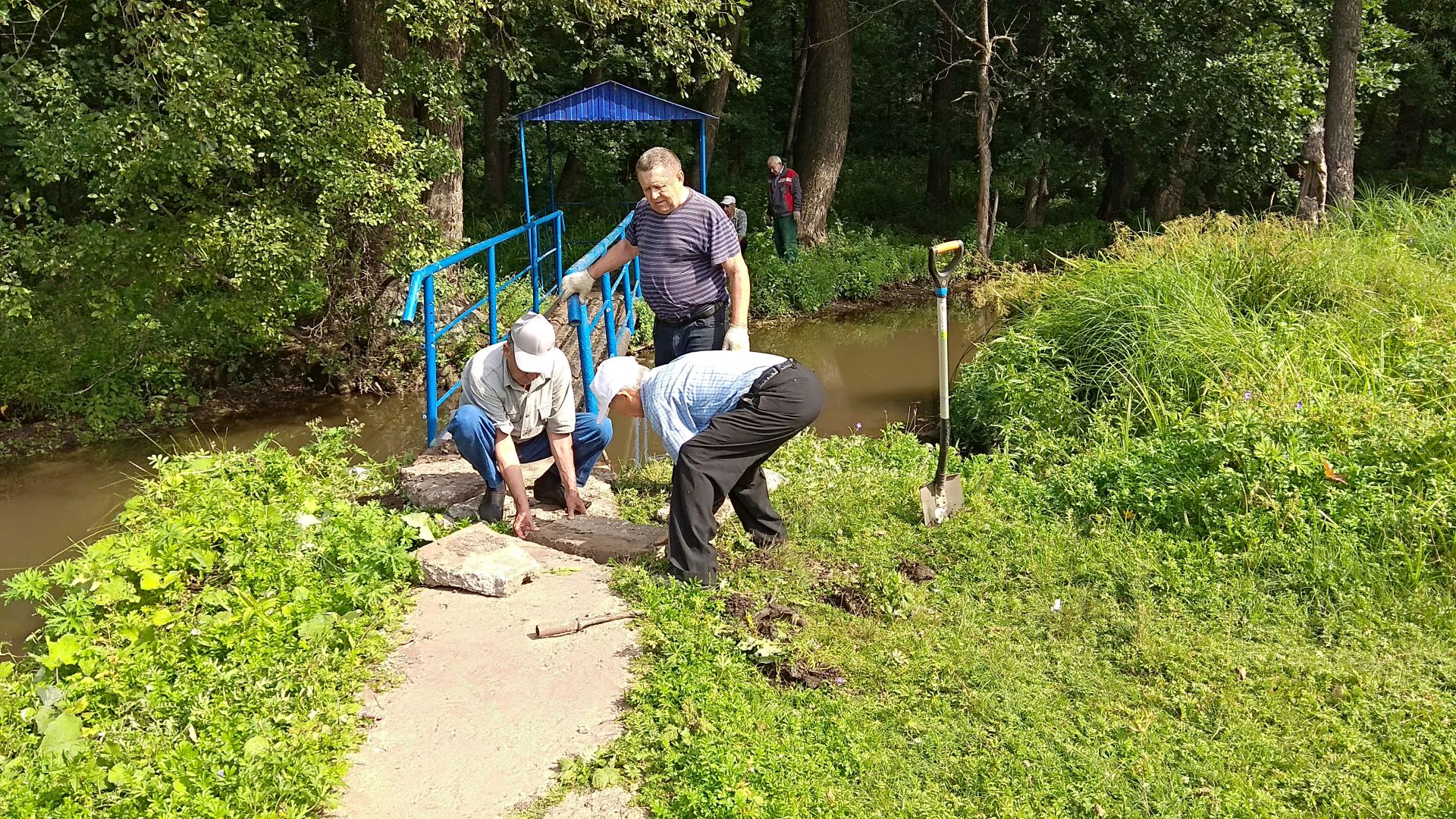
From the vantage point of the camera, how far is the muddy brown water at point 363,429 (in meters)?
7.02

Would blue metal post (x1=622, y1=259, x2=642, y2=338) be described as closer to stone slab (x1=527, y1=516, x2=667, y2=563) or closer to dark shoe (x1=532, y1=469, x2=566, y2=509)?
dark shoe (x1=532, y1=469, x2=566, y2=509)

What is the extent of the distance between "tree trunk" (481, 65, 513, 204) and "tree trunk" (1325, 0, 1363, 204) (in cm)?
1118

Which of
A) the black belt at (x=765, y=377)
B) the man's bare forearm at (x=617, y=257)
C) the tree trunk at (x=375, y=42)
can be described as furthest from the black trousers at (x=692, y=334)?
the tree trunk at (x=375, y=42)

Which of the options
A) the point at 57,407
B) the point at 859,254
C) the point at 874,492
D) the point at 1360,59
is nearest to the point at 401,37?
the point at 57,407

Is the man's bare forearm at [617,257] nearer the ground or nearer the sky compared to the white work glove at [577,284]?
nearer the sky

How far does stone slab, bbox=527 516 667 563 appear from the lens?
5.04 metres

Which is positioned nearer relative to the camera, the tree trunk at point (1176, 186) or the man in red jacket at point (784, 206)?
the man in red jacket at point (784, 206)

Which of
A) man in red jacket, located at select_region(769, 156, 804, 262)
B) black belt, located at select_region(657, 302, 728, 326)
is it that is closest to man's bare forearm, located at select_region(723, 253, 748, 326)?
black belt, located at select_region(657, 302, 728, 326)

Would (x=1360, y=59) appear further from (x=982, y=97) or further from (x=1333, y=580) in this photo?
(x=1333, y=580)

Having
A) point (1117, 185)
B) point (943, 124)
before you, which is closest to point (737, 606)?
point (943, 124)

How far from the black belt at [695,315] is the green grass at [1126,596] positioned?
1.00 metres

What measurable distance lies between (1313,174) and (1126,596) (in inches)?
343

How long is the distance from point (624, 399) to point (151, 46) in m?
5.55

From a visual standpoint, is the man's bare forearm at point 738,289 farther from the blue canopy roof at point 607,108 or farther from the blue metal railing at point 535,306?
the blue canopy roof at point 607,108
